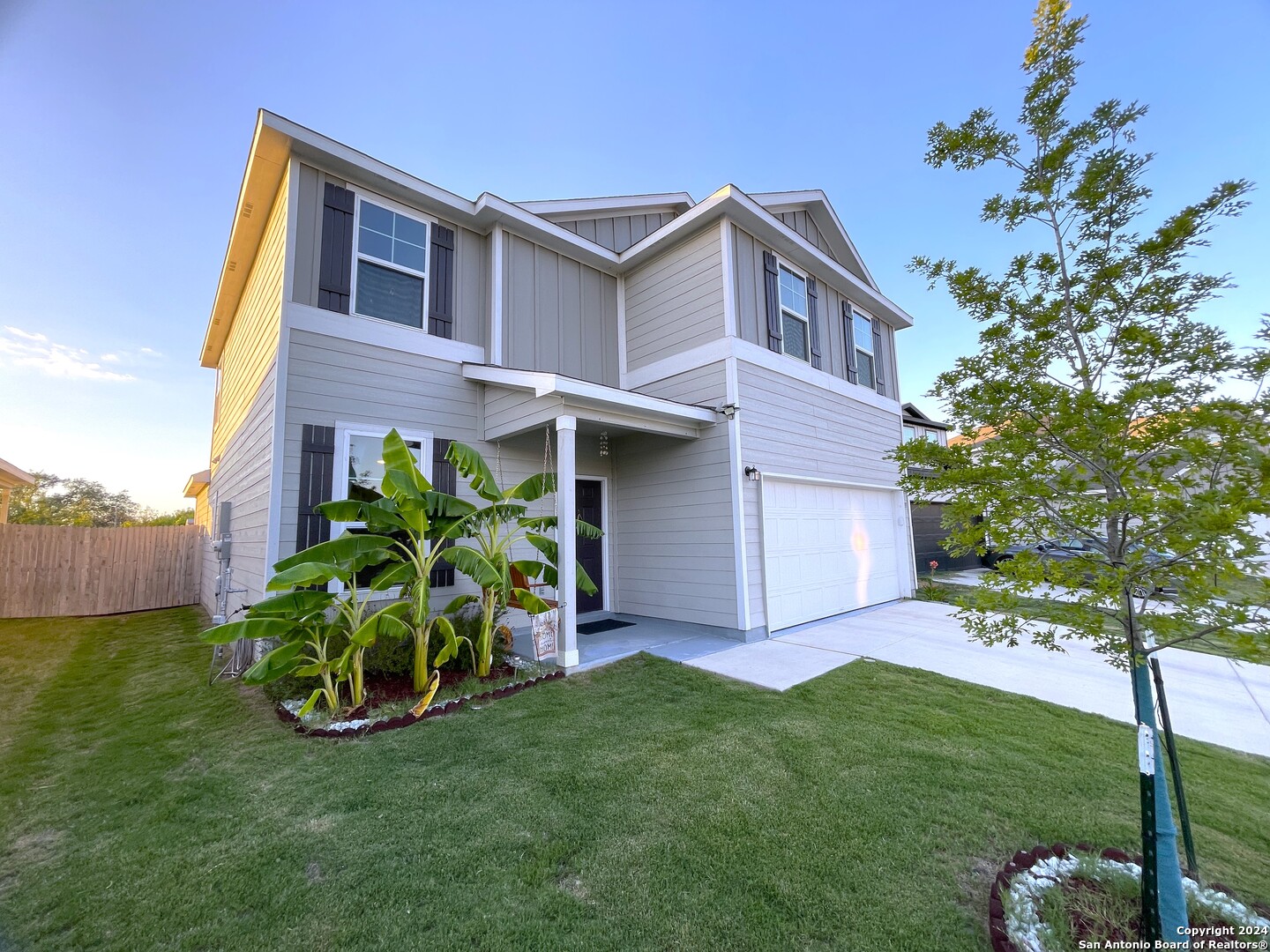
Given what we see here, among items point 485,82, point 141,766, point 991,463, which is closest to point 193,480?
point 485,82

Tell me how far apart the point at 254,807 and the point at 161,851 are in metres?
0.45

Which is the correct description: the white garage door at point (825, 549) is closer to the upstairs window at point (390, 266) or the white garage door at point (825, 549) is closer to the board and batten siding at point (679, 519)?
the board and batten siding at point (679, 519)

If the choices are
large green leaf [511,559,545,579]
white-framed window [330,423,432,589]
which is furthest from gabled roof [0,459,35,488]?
large green leaf [511,559,545,579]

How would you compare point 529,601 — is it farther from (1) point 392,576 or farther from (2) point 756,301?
(2) point 756,301

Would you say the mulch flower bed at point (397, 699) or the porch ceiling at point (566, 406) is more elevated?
the porch ceiling at point (566, 406)

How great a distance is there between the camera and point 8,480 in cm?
1125

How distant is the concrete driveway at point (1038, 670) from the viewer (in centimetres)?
429

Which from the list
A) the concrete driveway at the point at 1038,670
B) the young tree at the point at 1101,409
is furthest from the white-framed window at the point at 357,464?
the young tree at the point at 1101,409

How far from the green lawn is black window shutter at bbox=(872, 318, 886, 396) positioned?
7.73 m

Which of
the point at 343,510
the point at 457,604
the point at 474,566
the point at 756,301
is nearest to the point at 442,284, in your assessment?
the point at 343,510

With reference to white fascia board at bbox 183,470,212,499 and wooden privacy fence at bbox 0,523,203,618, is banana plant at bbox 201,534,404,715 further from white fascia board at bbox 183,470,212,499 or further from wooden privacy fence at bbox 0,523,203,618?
white fascia board at bbox 183,470,212,499

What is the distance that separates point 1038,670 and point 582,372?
700cm

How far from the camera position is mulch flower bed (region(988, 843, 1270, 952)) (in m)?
1.89

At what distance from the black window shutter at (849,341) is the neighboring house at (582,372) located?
0.06 m
